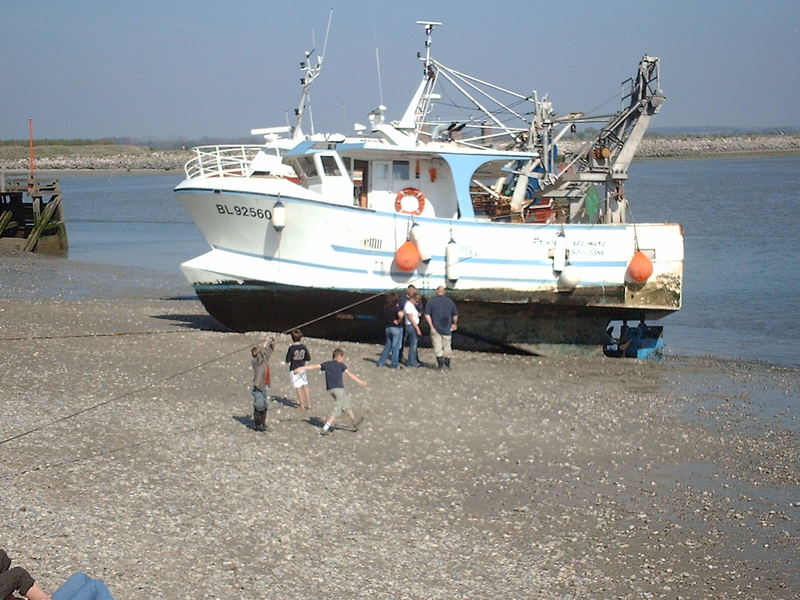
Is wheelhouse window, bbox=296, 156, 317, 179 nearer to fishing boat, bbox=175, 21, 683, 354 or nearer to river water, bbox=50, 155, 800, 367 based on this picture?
fishing boat, bbox=175, 21, 683, 354

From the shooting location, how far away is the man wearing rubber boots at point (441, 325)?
62.0ft

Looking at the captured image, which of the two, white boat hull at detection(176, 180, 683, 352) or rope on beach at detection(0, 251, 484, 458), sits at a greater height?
white boat hull at detection(176, 180, 683, 352)

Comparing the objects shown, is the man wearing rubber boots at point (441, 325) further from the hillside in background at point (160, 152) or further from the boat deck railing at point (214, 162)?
the hillside in background at point (160, 152)

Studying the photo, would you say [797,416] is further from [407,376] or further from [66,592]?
[66,592]

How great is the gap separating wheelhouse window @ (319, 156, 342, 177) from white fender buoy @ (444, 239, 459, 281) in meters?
2.56

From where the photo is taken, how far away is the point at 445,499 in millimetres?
12039

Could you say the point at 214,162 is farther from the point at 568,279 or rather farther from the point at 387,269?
the point at 568,279

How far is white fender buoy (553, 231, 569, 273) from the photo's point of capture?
20.7m

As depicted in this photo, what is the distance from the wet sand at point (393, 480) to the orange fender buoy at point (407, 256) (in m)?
2.21

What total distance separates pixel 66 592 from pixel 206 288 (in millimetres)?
13508

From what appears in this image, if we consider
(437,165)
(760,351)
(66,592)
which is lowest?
(760,351)

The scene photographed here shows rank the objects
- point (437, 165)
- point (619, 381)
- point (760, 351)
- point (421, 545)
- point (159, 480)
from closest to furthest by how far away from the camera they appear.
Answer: point (421, 545) < point (159, 480) < point (619, 381) < point (437, 165) < point (760, 351)

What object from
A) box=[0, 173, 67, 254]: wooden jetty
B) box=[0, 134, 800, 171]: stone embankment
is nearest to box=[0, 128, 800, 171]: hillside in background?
box=[0, 134, 800, 171]: stone embankment

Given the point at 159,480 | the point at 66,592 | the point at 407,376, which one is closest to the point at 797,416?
the point at 407,376
